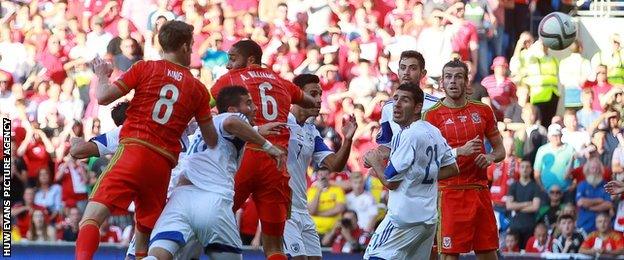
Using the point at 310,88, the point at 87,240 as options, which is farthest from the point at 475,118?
the point at 87,240

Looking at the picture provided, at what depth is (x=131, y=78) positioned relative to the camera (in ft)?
38.6

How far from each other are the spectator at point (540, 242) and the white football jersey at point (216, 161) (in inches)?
293

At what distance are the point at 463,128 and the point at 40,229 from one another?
318 inches

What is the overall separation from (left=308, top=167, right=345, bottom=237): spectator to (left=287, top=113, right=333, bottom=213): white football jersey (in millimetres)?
4591

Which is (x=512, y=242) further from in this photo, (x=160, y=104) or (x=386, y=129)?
(x=160, y=104)

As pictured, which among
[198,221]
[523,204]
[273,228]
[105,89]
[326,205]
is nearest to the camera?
[198,221]

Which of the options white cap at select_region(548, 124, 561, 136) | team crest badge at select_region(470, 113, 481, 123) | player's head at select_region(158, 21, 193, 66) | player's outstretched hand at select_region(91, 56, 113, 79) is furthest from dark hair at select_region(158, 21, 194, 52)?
white cap at select_region(548, 124, 561, 136)

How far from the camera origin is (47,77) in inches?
883

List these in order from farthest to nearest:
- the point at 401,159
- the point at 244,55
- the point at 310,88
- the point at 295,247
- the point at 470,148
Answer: the point at 310,88
the point at 295,247
the point at 244,55
the point at 470,148
the point at 401,159

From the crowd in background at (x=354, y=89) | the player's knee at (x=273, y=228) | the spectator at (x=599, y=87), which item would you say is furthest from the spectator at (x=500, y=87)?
the player's knee at (x=273, y=228)

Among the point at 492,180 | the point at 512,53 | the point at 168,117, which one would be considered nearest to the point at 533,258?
the point at 492,180

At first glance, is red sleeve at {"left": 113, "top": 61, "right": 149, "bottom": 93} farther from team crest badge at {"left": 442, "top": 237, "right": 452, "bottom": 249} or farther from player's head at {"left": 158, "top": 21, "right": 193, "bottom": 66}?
team crest badge at {"left": 442, "top": 237, "right": 452, "bottom": 249}

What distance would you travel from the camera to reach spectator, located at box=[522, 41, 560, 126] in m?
20.5

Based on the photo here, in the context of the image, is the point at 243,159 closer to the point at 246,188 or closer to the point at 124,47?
the point at 246,188
